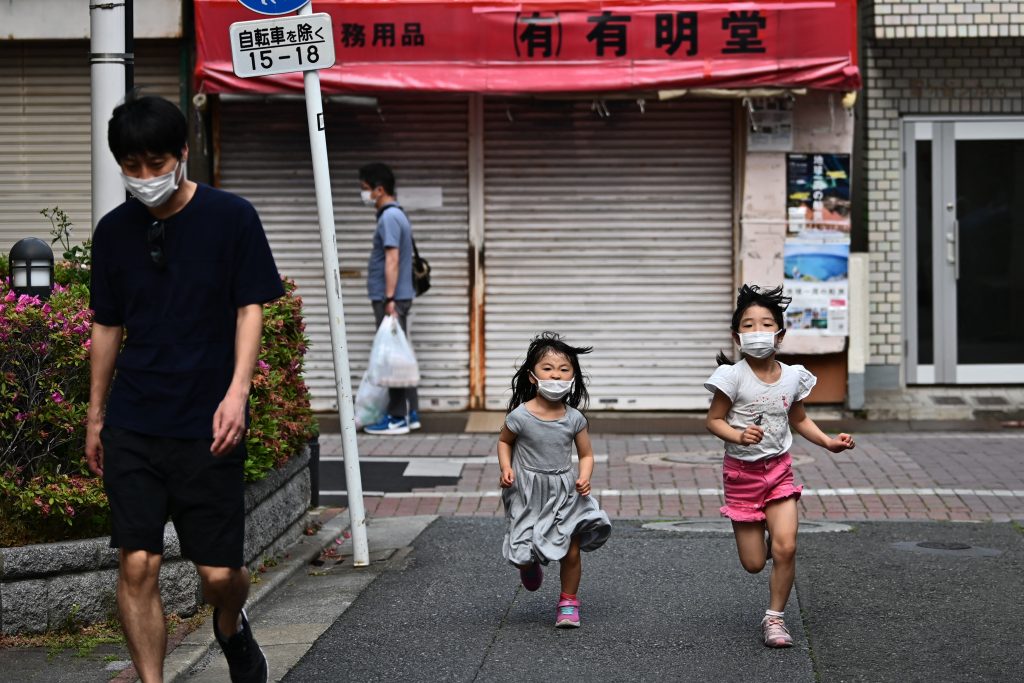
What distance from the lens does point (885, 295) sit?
1462 centimetres

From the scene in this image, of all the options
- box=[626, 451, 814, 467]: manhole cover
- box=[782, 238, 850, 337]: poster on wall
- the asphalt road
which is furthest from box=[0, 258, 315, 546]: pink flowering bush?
box=[782, 238, 850, 337]: poster on wall

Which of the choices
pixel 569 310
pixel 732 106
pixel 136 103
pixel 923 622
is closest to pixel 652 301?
pixel 569 310

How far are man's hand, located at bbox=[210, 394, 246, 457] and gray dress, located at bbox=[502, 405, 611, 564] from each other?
192 centimetres

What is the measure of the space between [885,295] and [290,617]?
30.1 ft

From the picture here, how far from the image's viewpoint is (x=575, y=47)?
43.8 ft

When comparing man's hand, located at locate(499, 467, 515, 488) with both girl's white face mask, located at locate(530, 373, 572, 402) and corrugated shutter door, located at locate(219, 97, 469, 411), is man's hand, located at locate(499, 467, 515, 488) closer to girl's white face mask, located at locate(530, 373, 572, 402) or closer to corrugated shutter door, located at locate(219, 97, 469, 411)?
girl's white face mask, located at locate(530, 373, 572, 402)

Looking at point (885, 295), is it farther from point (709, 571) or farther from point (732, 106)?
point (709, 571)

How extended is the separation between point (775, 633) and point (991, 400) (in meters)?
8.77

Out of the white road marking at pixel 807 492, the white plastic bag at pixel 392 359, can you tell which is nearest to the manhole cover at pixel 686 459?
the white road marking at pixel 807 492

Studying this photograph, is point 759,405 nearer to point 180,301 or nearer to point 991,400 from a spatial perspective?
point 180,301

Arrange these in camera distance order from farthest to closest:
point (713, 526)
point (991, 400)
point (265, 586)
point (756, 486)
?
point (991, 400) → point (713, 526) → point (265, 586) → point (756, 486)

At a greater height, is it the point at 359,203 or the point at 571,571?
the point at 359,203

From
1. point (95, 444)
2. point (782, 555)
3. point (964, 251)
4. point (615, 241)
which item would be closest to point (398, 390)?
point (615, 241)

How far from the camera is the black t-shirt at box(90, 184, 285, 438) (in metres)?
4.76
